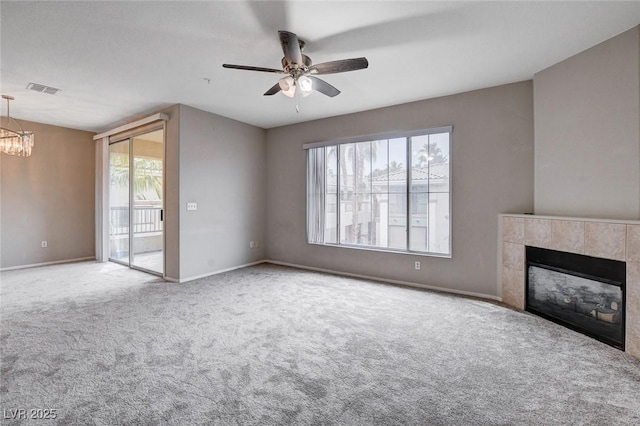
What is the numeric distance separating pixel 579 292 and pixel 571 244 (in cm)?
50

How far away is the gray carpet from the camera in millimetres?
1737

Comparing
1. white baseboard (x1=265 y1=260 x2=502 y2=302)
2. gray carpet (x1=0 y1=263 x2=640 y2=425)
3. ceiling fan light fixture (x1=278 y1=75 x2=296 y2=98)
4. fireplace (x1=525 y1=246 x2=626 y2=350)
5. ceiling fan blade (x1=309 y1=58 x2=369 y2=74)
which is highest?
ceiling fan blade (x1=309 y1=58 x2=369 y2=74)

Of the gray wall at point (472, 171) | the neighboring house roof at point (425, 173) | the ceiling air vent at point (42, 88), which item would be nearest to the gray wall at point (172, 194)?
the ceiling air vent at point (42, 88)

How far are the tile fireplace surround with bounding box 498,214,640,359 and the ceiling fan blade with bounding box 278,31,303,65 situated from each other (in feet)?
9.96

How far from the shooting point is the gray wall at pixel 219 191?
450 cm

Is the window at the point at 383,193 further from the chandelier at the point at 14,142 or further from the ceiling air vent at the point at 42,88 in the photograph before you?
the chandelier at the point at 14,142

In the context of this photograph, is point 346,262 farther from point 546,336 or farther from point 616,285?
point 616,285

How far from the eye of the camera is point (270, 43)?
2.70 meters

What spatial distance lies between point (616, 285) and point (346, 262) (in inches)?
129

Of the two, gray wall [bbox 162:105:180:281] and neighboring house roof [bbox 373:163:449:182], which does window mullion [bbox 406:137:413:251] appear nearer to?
neighboring house roof [bbox 373:163:449:182]

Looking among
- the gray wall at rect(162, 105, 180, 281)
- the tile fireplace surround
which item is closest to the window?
the tile fireplace surround

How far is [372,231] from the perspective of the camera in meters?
4.82

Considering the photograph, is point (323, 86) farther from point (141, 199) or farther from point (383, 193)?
point (141, 199)

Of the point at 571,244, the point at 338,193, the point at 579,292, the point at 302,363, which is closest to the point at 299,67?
the point at 302,363
